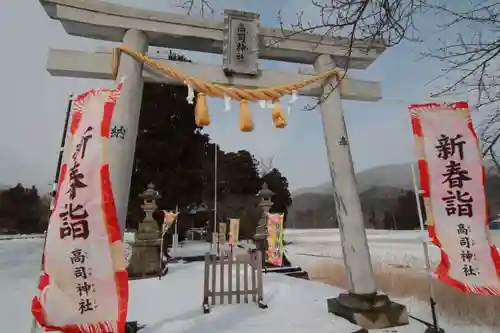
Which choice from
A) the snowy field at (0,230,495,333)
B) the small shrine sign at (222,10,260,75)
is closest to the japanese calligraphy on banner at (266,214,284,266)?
the snowy field at (0,230,495,333)

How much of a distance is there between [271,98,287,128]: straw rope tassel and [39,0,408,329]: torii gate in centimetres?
67

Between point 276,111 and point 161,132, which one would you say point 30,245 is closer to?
point 161,132

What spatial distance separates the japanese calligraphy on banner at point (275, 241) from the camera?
10.7 meters

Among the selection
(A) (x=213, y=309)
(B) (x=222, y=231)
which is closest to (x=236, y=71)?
(A) (x=213, y=309)

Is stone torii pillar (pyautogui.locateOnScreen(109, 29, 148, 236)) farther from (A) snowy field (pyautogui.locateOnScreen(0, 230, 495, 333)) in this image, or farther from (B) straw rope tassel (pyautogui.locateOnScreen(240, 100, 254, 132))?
(A) snowy field (pyautogui.locateOnScreen(0, 230, 495, 333))

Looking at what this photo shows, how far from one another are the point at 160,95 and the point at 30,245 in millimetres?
13236

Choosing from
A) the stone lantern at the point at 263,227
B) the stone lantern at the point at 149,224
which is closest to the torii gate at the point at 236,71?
the stone lantern at the point at 149,224

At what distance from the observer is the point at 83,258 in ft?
8.39

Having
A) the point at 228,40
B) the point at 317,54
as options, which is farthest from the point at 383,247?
the point at 228,40

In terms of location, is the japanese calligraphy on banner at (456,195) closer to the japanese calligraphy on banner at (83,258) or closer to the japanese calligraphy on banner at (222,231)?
the japanese calligraphy on banner at (83,258)

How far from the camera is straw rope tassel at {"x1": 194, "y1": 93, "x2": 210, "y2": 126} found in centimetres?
435

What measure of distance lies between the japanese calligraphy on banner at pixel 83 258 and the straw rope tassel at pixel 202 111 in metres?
1.80

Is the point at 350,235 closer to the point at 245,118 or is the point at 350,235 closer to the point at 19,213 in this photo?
the point at 245,118

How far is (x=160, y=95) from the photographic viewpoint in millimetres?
14477
